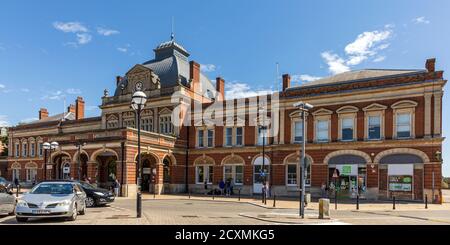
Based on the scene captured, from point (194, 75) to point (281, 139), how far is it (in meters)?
14.2

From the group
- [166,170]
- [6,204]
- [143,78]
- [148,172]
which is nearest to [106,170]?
[148,172]

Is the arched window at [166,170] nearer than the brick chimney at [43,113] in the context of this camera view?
Yes

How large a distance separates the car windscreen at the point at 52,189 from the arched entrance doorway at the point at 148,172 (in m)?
23.0

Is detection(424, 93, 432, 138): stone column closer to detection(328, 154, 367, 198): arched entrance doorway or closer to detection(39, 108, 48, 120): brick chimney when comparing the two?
detection(328, 154, 367, 198): arched entrance doorway

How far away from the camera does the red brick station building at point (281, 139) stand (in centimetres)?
3077

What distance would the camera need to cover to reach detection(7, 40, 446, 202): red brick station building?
30.8 meters

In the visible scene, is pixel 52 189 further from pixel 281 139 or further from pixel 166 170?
pixel 166 170

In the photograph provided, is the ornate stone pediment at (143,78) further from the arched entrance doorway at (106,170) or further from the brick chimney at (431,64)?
the brick chimney at (431,64)

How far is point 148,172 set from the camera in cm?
4025

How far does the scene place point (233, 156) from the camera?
1571 inches

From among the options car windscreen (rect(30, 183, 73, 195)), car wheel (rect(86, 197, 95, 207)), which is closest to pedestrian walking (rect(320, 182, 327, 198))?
car wheel (rect(86, 197, 95, 207))

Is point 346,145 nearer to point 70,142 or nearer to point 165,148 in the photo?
point 165,148

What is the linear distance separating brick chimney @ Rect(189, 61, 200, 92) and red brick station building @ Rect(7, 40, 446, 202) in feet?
0.43

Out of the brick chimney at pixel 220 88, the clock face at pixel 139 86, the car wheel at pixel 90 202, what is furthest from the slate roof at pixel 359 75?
the car wheel at pixel 90 202
